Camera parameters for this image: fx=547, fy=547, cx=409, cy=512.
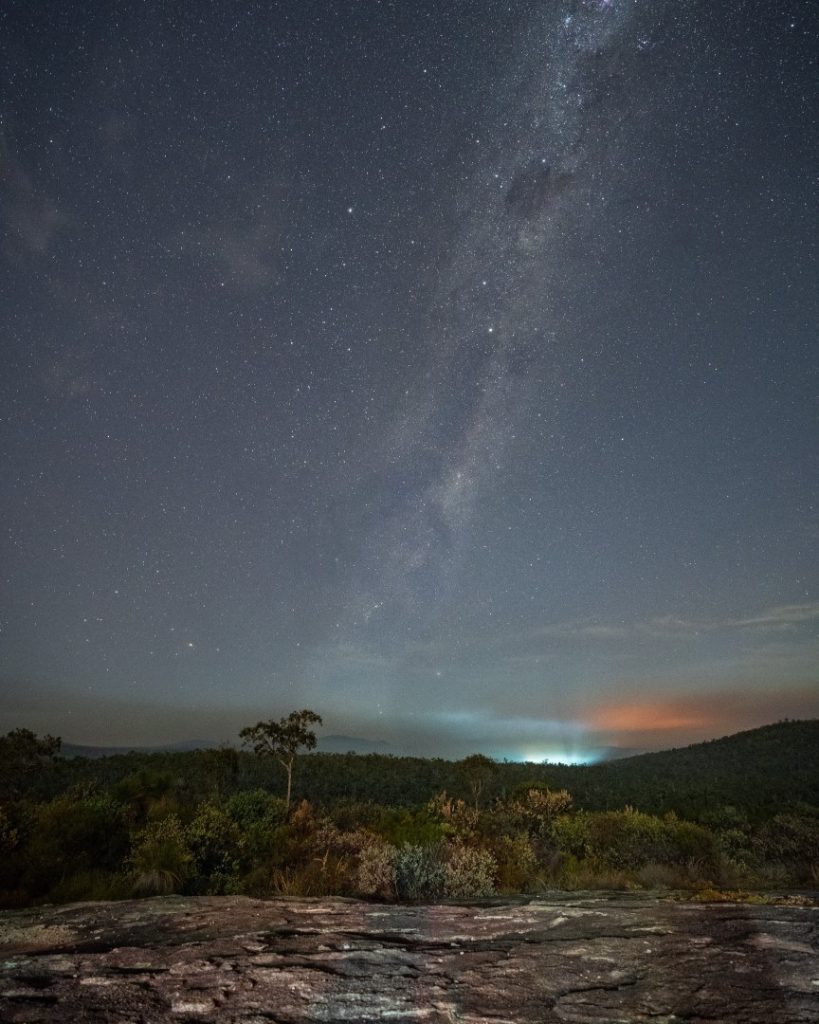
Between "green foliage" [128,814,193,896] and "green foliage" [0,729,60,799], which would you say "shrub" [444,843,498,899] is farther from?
"green foliage" [0,729,60,799]

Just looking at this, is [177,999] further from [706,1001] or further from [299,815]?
[299,815]

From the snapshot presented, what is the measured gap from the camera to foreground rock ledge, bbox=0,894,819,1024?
400cm

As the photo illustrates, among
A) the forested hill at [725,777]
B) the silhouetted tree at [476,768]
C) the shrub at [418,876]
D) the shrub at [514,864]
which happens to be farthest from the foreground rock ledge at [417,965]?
the silhouetted tree at [476,768]

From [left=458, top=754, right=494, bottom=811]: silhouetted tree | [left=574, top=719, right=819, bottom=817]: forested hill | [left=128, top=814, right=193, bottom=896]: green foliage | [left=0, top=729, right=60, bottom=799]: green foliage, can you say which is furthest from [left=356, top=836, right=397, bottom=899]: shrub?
[left=458, top=754, right=494, bottom=811]: silhouetted tree

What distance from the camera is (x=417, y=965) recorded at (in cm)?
499

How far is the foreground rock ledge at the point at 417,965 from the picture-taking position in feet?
13.1

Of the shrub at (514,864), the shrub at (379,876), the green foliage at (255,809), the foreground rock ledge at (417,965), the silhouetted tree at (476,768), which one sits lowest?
the shrub at (514,864)

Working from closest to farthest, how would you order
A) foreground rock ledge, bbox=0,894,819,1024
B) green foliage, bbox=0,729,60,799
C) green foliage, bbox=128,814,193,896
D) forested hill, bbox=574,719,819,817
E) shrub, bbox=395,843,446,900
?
1. foreground rock ledge, bbox=0,894,819,1024
2. shrub, bbox=395,843,446,900
3. green foliage, bbox=128,814,193,896
4. green foliage, bbox=0,729,60,799
5. forested hill, bbox=574,719,819,817

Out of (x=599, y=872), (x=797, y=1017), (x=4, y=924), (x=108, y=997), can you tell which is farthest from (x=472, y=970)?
(x=599, y=872)

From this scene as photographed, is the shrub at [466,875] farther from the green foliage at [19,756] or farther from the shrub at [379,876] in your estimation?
the green foliage at [19,756]

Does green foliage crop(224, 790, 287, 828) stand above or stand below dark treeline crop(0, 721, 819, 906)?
above

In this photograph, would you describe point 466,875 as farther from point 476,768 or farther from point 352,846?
point 476,768

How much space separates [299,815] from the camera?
753 inches

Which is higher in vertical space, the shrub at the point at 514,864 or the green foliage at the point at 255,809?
the green foliage at the point at 255,809
